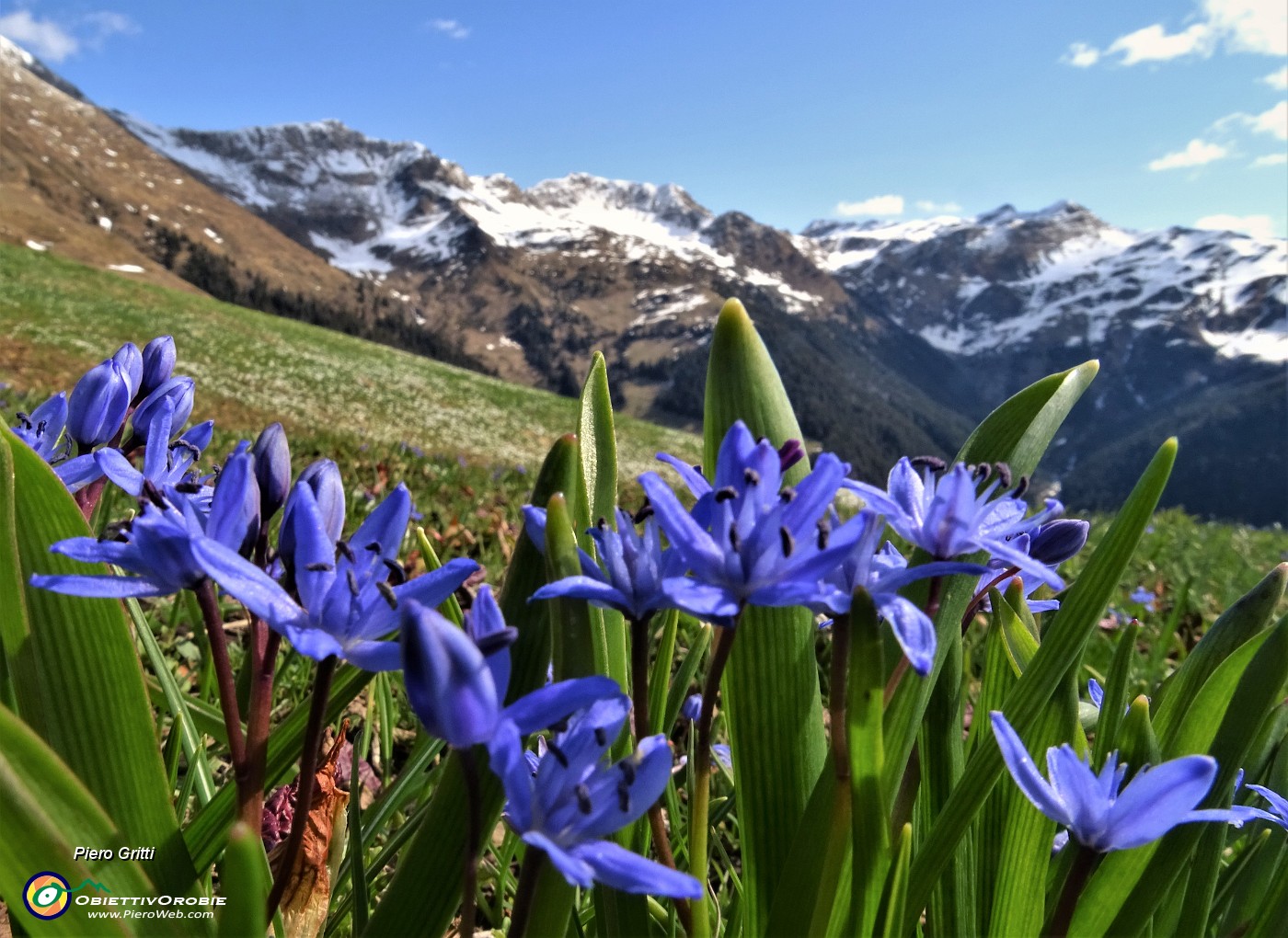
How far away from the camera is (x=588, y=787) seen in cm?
71

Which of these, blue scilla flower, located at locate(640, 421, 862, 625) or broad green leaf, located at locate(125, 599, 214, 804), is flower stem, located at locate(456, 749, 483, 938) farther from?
broad green leaf, located at locate(125, 599, 214, 804)

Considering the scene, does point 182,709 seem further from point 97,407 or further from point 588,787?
point 588,787

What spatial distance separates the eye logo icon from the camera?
27.1 inches

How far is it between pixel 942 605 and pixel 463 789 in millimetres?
590

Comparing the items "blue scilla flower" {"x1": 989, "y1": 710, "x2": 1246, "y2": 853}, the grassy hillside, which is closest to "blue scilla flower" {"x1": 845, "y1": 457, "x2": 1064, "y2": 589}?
"blue scilla flower" {"x1": 989, "y1": 710, "x2": 1246, "y2": 853}

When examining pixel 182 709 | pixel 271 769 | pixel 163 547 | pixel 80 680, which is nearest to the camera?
pixel 163 547

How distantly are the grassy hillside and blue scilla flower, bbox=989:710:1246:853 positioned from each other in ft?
50.6

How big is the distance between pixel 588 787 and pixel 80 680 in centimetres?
55

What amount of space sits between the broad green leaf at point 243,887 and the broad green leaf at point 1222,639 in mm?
1110

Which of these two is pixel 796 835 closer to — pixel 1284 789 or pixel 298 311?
pixel 1284 789

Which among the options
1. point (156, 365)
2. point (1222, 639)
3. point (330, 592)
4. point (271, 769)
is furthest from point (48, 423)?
point (1222, 639)

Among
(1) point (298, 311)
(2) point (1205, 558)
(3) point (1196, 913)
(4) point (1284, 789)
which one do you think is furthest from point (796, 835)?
(1) point (298, 311)

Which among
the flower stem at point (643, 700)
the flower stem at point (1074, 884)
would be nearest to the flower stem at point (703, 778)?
the flower stem at point (643, 700)

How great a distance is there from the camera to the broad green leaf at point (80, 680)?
832mm
